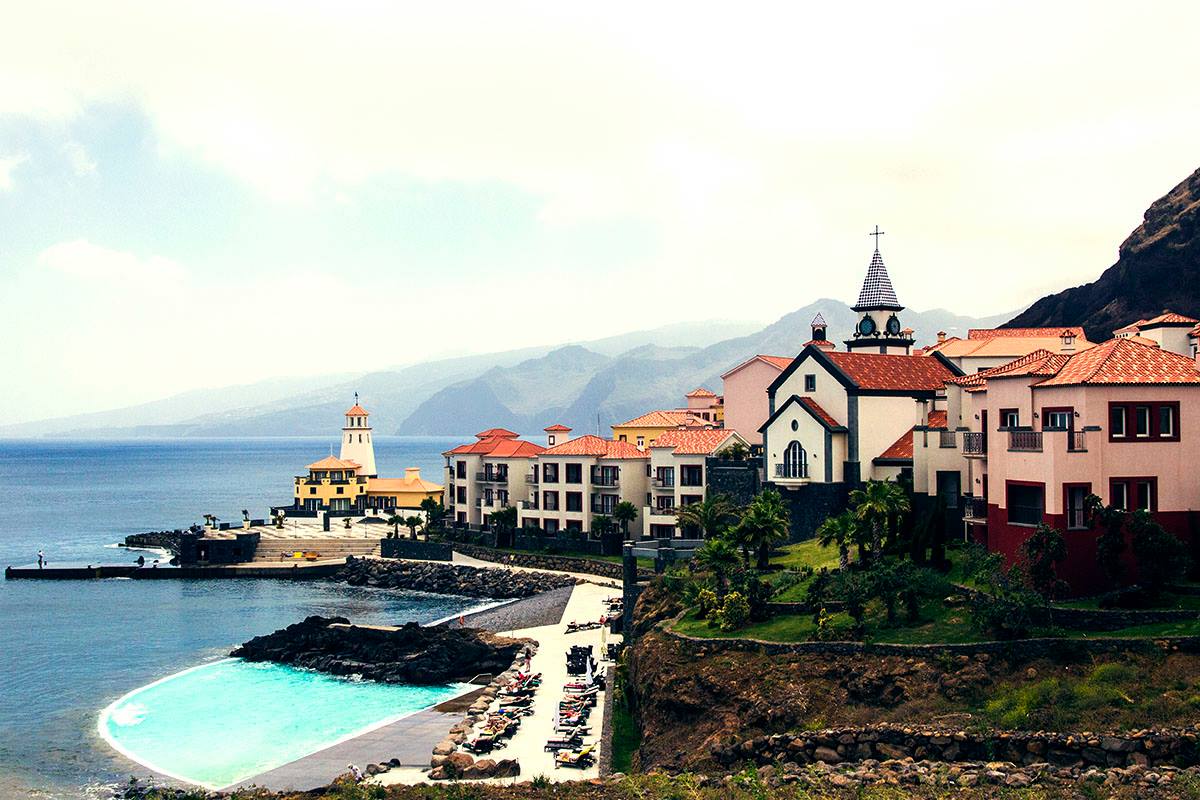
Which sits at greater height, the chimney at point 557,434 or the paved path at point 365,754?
the chimney at point 557,434

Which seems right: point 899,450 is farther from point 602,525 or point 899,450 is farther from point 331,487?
point 331,487

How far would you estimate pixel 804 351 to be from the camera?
6069 cm

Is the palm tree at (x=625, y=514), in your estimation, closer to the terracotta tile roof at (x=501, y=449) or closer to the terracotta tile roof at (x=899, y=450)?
the terracotta tile roof at (x=501, y=449)

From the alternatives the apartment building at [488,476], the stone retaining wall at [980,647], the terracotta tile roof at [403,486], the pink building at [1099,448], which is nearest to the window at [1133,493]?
the pink building at [1099,448]

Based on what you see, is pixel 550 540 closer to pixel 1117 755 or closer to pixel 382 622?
pixel 382 622

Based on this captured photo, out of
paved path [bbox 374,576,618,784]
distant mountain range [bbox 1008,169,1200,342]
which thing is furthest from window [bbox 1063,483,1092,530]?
distant mountain range [bbox 1008,169,1200,342]

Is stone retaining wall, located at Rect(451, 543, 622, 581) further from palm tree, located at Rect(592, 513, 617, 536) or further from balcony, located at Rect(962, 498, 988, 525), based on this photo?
balcony, located at Rect(962, 498, 988, 525)

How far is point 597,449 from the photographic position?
287 ft

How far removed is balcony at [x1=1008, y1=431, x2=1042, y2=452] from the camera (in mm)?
37750

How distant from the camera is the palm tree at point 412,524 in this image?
341ft

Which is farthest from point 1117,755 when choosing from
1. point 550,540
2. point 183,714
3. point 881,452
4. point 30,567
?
point 30,567

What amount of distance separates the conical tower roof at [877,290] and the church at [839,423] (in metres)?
8.73

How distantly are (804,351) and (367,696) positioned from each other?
96.3 ft

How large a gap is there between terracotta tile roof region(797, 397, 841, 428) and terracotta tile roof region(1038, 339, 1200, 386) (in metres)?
19.8
